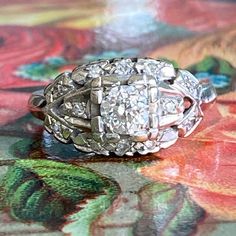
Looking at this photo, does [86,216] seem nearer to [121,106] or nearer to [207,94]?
[121,106]

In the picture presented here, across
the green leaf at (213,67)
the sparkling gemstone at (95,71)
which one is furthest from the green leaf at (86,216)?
the green leaf at (213,67)

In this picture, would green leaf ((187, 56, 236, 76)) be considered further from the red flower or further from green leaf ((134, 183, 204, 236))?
green leaf ((134, 183, 204, 236))

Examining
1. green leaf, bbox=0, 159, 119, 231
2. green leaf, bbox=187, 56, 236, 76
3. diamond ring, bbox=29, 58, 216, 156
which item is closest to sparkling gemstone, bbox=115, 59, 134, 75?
diamond ring, bbox=29, 58, 216, 156

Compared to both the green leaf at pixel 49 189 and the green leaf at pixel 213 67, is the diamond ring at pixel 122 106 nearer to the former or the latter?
the green leaf at pixel 49 189

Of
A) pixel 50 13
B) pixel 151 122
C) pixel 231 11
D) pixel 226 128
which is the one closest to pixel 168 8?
pixel 231 11

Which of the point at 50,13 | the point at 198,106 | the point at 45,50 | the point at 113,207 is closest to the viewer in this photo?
the point at 113,207

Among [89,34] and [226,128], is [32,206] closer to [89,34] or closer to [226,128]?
[226,128]

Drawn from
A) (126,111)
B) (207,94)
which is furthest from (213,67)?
(126,111)
